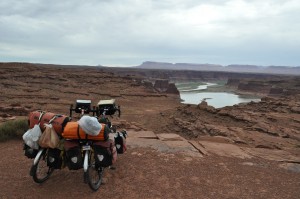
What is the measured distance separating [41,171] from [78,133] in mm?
1226

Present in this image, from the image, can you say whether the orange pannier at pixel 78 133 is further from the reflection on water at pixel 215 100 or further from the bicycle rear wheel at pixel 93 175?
the reflection on water at pixel 215 100

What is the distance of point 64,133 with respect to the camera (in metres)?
5.23

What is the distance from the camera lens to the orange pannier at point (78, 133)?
5.18 metres

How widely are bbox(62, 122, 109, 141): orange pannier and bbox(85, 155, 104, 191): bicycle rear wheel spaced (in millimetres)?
391

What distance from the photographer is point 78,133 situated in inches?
204

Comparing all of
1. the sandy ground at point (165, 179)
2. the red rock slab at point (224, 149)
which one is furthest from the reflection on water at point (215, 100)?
the sandy ground at point (165, 179)

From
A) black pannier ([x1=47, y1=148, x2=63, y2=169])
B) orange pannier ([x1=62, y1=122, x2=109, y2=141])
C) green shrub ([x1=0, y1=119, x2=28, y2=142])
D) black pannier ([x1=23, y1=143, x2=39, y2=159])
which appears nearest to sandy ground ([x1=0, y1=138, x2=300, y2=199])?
black pannier ([x1=47, y1=148, x2=63, y2=169])

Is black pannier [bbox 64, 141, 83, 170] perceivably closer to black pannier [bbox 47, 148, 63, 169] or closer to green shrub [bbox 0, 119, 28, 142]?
black pannier [bbox 47, 148, 63, 169]

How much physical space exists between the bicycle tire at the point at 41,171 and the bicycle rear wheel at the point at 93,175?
30.1 inches

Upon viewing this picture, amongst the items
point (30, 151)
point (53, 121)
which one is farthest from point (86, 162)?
point (30, 151)

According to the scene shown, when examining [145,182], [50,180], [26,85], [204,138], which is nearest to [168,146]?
[204,138]

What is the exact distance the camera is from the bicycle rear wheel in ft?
→ 17.2

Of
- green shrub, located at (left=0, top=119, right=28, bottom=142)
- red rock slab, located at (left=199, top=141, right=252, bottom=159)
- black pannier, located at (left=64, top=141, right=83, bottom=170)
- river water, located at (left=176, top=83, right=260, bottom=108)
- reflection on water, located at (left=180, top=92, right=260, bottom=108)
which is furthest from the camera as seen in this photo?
river water, located at (left=176, top=83, right=260, bottom=108)

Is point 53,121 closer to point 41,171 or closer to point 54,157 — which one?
point 54,157
